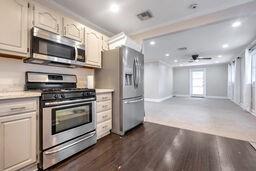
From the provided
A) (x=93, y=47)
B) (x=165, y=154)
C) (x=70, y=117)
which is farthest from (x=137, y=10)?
(x=165, y=154)

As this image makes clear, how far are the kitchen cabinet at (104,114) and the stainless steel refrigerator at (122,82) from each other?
0.11 m

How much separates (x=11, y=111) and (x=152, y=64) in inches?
297

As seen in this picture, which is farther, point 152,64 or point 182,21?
point 152,64

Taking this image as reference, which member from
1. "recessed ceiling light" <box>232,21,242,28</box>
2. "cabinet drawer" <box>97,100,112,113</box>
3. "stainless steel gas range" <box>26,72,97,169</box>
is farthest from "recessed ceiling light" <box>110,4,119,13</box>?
"recessed ceiling light" <box>232,21,242,28</box>

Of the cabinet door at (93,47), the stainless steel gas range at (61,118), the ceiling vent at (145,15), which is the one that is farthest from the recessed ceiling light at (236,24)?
the stainless steel gas range at (61,118)

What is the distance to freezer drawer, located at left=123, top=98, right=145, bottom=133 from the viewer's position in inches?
108

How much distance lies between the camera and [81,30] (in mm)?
2521

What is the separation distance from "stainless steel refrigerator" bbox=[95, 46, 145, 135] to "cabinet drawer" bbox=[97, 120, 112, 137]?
0.37ft

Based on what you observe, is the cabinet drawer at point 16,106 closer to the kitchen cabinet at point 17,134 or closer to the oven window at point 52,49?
the kitchen cabinet at point 17,134

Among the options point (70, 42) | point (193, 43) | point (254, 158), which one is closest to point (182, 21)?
point (193, 43)

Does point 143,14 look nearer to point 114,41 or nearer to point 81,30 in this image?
point 114,41

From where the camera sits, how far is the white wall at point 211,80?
9.52 m

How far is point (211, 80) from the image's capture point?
9.93m

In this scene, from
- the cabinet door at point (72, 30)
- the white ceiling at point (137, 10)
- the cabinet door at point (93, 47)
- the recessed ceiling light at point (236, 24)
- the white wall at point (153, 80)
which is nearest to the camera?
the cabinet door at point (72, 30)
